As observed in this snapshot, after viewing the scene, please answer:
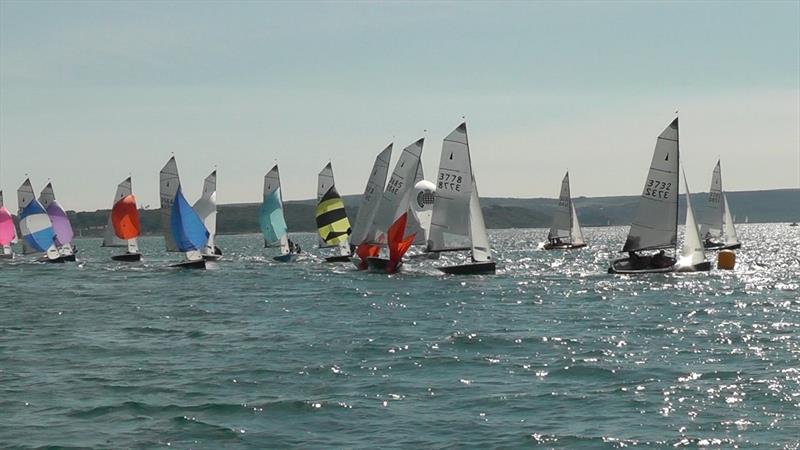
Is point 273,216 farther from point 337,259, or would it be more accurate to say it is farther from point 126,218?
point 126,218

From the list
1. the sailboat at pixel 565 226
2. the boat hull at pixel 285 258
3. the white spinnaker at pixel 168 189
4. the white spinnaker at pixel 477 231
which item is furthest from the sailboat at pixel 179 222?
the sailboat at pixel 565 226

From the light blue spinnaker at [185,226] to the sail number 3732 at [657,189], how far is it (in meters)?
26.2

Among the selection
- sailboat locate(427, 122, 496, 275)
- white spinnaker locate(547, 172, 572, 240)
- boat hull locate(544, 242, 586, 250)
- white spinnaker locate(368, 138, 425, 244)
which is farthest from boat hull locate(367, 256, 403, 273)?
white spinnaker locate(547, 172, 572, 240)

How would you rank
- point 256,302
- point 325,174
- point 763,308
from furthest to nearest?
1. point 325,174
2. point 256,302
3. point 763,308

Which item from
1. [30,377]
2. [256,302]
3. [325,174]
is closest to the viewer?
[30,377]

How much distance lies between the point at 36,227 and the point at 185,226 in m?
19.1

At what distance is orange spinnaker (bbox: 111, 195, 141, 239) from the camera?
74.9 m

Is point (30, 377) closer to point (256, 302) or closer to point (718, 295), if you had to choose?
point (256, 302)

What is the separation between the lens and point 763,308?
4084cm

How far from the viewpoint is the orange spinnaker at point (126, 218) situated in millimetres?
74875

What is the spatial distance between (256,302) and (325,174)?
33.6m

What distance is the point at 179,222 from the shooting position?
63.8 m

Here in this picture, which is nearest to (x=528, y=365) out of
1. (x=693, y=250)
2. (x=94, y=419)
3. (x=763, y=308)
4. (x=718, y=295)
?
(x=94, y=419)

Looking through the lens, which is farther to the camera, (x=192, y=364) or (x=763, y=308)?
(x=763, y=308)
